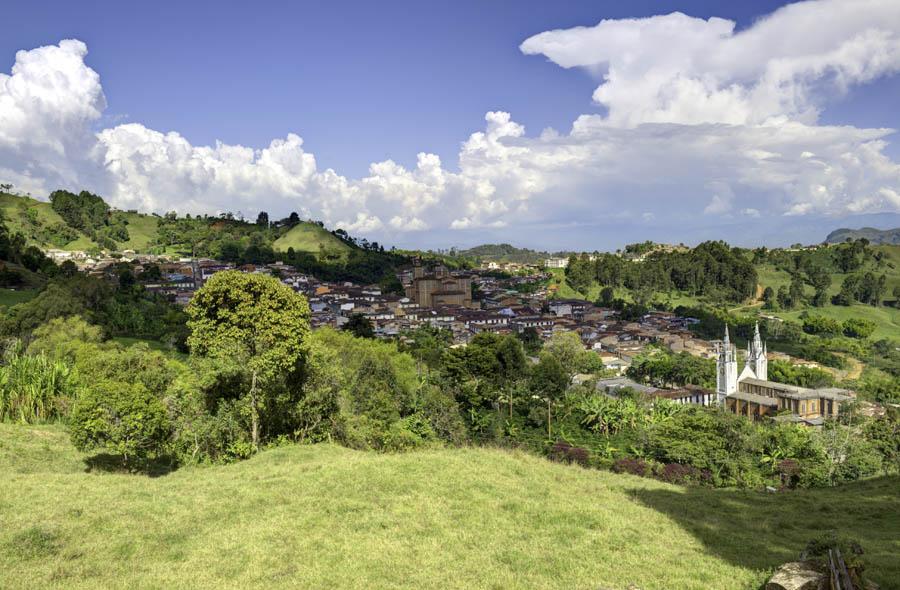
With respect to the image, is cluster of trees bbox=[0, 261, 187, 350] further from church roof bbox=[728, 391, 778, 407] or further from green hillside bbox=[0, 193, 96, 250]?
green hillside bbox=[0, 193, 96, 250]

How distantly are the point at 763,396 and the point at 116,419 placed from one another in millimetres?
57680

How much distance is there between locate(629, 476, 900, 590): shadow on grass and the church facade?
3574cm

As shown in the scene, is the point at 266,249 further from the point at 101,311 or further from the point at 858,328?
the point at 858,328

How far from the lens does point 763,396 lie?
57.2 metres

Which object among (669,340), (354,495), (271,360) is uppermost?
(271,360)

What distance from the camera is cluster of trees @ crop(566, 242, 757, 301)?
131375 mm

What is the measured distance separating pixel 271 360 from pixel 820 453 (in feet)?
103

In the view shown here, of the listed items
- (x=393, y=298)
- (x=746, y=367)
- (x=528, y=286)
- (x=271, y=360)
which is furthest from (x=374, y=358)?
(x=528, y=286)

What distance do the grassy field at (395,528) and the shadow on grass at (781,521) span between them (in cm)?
7

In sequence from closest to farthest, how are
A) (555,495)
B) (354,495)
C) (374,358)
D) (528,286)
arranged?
(354,495) < (555,495) < (374,358) < (528,286)

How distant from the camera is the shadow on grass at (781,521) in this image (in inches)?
442

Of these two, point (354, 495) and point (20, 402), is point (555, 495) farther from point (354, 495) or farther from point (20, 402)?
point (20, 402)

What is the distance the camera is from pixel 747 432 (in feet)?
114

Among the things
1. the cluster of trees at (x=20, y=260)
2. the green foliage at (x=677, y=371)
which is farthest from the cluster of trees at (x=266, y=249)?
the green foliage at (x=677, y=371)
